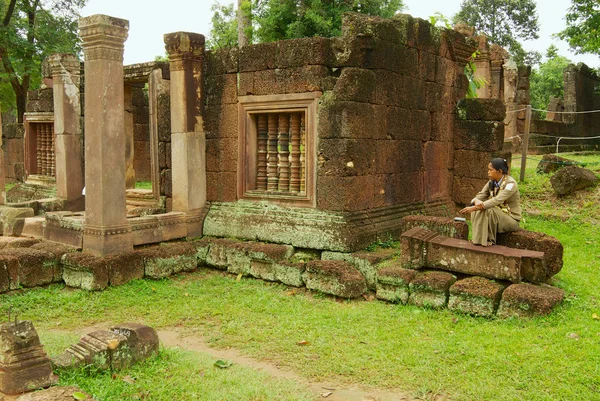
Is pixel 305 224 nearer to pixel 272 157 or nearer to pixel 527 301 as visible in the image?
pixel 272 157

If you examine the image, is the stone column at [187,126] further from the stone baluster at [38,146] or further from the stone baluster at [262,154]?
the stone baluster at [38,146]

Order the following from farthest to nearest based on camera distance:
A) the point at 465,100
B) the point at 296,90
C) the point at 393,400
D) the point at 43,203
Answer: the point at 43,203, the point at 465,100, the point at 296,90, the point at 393,400

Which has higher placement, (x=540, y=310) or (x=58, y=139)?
(x=58, y=139)

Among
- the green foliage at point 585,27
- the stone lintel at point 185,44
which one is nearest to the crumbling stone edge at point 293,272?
the stone lintel at point 185,44

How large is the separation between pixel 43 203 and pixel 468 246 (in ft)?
25.4

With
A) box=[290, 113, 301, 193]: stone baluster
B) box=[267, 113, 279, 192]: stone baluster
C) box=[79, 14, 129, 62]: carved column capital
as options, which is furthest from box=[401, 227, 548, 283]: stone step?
box=[79, 14, 129, 62]: carved column capital

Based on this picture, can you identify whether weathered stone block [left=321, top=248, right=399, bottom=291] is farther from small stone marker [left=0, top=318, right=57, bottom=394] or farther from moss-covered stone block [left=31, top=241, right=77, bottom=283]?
small stone marker [left=0, top=318, right=57, bottom=394]

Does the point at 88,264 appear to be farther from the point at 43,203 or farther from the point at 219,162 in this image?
the point at 43,203

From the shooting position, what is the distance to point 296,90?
7441mm

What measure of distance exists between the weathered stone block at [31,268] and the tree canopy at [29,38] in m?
12.5

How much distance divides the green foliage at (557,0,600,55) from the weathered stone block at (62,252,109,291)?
44.8ft

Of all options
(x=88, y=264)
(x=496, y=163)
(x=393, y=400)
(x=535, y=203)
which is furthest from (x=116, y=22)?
(x=535, y=203)

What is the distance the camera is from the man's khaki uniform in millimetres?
6262

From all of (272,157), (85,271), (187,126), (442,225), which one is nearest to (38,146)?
(187,126)
